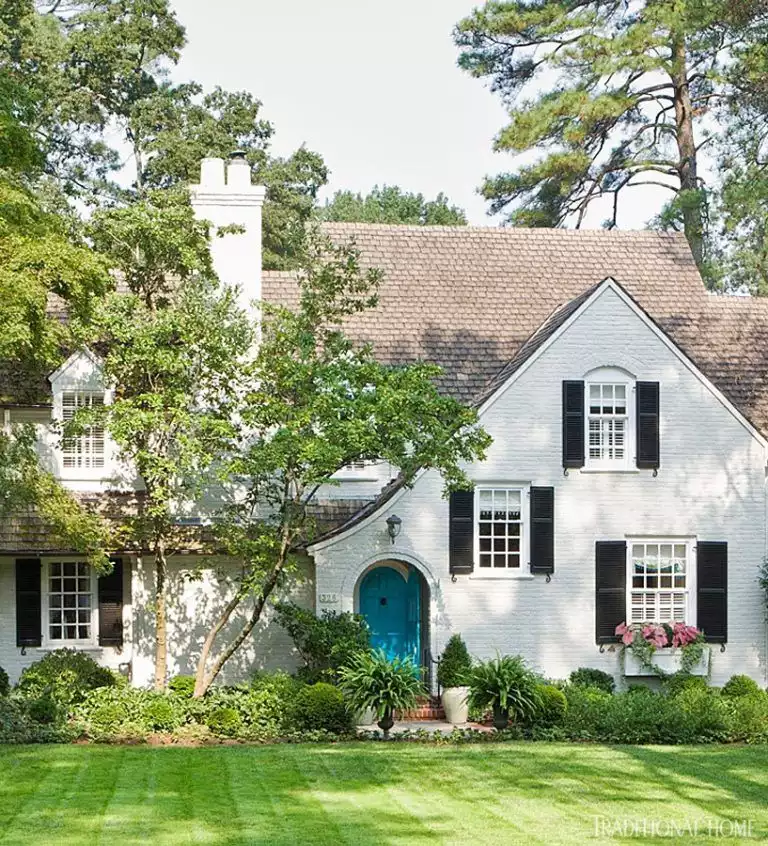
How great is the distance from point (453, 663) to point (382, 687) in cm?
262

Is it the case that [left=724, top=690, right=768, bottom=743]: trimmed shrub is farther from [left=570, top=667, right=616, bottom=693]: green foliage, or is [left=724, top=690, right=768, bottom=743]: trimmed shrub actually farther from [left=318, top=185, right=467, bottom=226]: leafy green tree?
[left=318, top=185, right=467, bottom=226]: leafy green tree

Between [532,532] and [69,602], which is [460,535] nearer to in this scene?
[532,532]

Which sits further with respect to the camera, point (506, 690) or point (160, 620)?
point (160, 620)

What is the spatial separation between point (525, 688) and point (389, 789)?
5097 mm

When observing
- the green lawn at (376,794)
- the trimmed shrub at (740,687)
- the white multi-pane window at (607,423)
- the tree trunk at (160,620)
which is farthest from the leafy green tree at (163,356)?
the trimmed shrub at (740,687)

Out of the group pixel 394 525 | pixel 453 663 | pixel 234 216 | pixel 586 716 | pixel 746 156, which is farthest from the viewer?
pixel 746 156

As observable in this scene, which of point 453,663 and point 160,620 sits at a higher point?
point 160,620

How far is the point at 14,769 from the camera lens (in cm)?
1628

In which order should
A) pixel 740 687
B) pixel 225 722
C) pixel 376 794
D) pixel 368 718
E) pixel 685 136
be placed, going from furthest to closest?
pixel 685 136
pixel 740 687
pixel 368 718
pixel 225 722
pixel 376 794

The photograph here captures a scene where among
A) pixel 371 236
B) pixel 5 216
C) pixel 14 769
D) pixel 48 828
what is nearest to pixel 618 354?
pixel 371 236

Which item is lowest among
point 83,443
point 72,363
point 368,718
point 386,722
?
point 368,718

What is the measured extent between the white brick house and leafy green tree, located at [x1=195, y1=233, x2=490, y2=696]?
5.45 feet

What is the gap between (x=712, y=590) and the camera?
2302 cm

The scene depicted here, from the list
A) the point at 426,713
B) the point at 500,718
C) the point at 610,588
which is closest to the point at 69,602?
the point at 426,713
